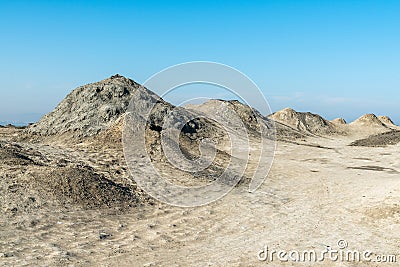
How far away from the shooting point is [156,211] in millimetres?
13930

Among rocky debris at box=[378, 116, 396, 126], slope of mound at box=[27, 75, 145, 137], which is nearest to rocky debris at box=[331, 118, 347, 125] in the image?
rocky debris at box=[378, 116, 396, 126]

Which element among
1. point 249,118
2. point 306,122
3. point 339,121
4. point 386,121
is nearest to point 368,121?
point 339,121

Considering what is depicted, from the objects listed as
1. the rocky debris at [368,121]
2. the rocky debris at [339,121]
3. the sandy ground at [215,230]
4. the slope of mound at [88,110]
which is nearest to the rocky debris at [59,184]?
the sandy ground at [215,230]

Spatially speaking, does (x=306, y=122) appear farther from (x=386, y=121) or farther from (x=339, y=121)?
(x=386, y=121)

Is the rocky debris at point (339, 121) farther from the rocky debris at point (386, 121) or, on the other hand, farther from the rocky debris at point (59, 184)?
the rocky debris at point (59, 184)

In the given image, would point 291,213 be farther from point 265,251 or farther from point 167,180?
point 167,180

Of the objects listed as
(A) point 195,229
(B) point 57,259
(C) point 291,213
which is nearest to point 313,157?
(C) point 291,213

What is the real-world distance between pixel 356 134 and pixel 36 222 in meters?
56.2

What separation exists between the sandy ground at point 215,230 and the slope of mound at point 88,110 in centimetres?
1266

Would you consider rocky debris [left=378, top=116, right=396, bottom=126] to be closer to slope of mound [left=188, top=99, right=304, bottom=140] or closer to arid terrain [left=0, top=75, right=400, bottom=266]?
slope of mound [left=188, top=99, right=304, bottom=140]
